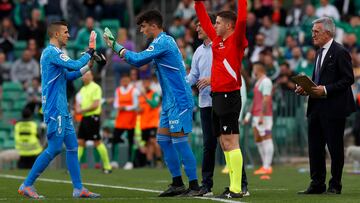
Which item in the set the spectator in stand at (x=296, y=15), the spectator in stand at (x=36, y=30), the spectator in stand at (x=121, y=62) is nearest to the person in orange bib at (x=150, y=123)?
the spectator in stand at (x=121, y=62)

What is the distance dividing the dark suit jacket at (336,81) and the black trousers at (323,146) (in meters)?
0.11

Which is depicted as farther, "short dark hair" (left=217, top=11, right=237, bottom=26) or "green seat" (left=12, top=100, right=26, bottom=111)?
"green seat" (left=12, top=100, right=26, bottom=111)

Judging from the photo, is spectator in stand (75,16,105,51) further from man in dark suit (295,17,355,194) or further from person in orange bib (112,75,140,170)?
man in dark suit (295,17,355,194)

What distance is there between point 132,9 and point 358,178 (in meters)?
14.6

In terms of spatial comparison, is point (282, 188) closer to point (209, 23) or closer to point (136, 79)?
point (209, 23)

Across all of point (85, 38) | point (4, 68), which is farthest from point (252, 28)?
point (4, 68)

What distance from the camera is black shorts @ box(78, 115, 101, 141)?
21266 mm

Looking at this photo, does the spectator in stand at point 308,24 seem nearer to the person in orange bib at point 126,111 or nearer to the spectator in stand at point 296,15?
the spectator in stand at point 296,15

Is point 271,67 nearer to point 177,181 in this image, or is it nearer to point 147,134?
point 147,134

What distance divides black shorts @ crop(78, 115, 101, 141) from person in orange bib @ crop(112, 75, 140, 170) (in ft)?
10.4

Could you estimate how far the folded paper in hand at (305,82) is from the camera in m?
13.8

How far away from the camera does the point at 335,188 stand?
47.1 ft

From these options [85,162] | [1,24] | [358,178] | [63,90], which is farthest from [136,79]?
[63,90]

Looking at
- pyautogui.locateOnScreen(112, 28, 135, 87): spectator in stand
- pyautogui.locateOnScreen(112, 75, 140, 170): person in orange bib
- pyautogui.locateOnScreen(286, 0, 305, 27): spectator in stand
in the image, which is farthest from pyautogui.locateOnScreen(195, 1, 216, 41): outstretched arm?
pyautogui.locateOnScreen(286, 0, 305, 27): spectator in stand
